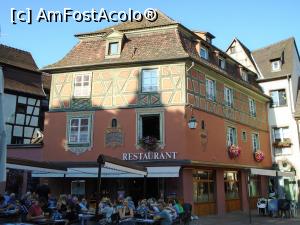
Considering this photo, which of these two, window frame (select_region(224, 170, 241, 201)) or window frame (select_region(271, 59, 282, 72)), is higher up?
window frame (select_region(271, 59, 282, 72))

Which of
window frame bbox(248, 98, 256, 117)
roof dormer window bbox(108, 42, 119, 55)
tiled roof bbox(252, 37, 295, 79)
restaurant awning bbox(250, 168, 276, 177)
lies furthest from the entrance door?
tiled roof bbox(252, 37, 295, 79)

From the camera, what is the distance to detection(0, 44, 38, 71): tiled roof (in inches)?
1022

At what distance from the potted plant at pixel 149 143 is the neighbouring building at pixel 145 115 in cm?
4

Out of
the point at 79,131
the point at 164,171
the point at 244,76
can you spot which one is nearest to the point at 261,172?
the point at 164,171

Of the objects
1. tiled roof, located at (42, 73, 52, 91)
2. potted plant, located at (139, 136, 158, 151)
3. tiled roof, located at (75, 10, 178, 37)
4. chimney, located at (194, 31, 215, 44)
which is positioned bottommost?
potted plant, located at (139, 136, 158, 151)

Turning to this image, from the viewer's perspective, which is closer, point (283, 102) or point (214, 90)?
point (214, 90)

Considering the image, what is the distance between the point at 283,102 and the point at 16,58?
18.6 m

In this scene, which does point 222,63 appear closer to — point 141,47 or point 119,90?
point 141,47

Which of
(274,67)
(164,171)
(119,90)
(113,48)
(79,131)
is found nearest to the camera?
(164,171)

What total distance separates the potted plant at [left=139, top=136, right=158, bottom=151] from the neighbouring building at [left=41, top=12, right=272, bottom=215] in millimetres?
44

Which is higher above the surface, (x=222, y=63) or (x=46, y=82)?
(x=46, y=82)

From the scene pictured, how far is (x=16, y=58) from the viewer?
89.3 feet

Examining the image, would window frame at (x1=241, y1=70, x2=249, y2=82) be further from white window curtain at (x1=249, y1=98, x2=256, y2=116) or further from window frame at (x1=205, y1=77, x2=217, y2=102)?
window frame at (x1=205, y1=77, x2=217, y2=102)

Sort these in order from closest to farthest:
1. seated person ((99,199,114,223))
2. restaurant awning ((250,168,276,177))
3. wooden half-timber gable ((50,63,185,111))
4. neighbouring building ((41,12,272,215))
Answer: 1. seated person ((99,199,114,223))
2. neighbouring building ((41,12,272,215))
3. wooden half-timber gable ((50,63,185,111))
4. restaurant awning ((250,168,276,177))
